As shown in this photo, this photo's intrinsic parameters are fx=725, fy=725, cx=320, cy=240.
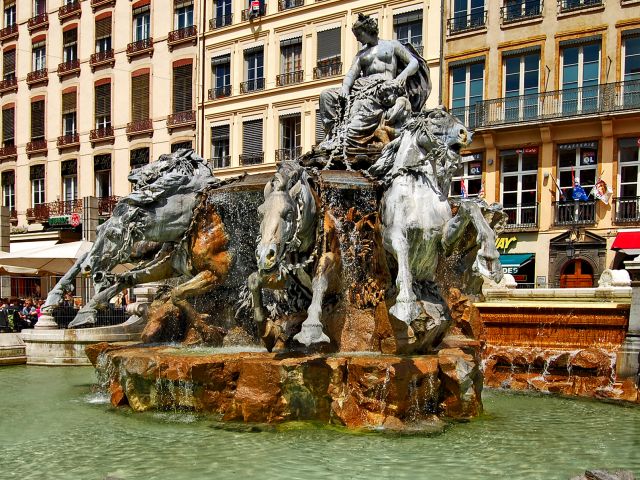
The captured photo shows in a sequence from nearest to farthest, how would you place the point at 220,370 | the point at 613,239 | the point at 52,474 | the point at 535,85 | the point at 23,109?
the point at 52,474 < the point at 220,370 < the point at 613,239 < the point at 535,85 < the point at 23,109

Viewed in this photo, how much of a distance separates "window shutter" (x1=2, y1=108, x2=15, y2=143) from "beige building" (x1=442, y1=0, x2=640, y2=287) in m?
28.7

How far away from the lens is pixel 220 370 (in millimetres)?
7617

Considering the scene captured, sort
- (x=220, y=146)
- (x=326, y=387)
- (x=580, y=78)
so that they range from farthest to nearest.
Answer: (x=220, y=146) < (x=580, y=78) < (x=326, y=387)

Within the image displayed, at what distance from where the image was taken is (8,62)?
46.5 meters

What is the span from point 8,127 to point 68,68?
6599 millimetres

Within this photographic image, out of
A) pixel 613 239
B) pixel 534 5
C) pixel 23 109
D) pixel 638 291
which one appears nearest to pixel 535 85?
pixel 534 5

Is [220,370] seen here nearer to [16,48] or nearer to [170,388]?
[170,388]

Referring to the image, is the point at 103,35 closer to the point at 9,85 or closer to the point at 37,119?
the point at 37,119

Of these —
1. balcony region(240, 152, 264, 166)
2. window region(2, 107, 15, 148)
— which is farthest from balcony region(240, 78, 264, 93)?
window region(2, 107, 15, 148)

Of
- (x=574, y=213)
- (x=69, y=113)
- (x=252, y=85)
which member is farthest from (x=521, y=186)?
(x=69, y=113)

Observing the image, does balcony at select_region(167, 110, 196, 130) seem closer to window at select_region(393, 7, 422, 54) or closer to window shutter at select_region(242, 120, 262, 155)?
window shutter at select_region(242, 120, 262, 155)

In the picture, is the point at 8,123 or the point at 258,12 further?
the point at 8,123

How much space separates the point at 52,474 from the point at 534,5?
2866 cm

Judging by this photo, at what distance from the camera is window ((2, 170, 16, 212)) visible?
45.2 metres
